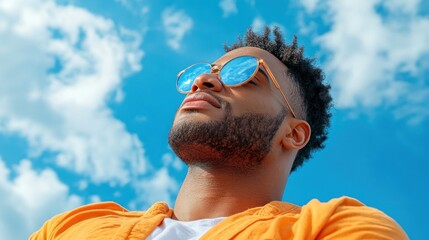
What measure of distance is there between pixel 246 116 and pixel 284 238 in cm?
115

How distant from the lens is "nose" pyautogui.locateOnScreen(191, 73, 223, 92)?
4.11 meters

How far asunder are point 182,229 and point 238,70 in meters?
1.41

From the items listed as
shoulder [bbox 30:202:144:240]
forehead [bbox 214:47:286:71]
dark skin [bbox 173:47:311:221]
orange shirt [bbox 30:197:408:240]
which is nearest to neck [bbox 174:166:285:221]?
dark skin [bbox 173:47:311:221]

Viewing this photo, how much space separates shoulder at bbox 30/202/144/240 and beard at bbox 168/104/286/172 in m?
0.51

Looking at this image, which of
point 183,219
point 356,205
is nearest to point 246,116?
point 183,219

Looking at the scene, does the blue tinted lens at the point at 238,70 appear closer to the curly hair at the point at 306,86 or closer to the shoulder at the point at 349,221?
the curly hair at the point at 306,86

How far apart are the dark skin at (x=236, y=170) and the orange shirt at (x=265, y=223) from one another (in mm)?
242

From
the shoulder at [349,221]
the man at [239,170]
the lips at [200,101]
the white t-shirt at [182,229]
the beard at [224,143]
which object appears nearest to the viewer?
the shoulder at [349,221]

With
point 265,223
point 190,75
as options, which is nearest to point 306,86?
point 190,75

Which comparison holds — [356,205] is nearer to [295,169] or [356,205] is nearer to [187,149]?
[187,149]

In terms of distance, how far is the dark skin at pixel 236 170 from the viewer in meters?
3.63

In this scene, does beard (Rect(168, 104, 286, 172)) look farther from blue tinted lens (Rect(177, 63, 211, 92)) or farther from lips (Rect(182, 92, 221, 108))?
blue tinted lens (Rect(177, 63, 211, 92))

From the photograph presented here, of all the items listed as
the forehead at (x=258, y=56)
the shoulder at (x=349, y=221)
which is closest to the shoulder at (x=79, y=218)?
the shoulder at (x=349, y=221)

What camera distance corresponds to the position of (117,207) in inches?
153
